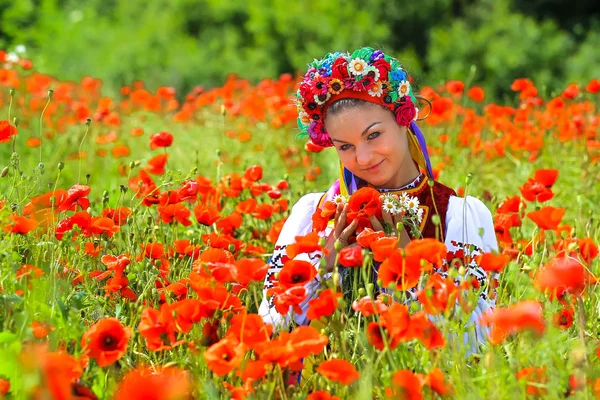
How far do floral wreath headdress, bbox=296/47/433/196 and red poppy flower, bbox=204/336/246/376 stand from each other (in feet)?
3.48

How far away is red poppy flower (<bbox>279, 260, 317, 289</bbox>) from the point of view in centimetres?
191

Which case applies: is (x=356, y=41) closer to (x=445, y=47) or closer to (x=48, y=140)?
(x=445, y=47)

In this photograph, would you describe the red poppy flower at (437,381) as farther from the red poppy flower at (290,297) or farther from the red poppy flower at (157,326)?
the red poppy flower at (157,326)

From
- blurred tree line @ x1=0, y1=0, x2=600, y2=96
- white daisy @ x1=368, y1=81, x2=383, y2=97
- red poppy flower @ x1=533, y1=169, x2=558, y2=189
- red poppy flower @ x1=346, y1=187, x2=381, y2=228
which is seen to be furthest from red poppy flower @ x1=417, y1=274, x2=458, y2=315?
blurred tree line @ x1=0, y1=0, x2=600, y2=96

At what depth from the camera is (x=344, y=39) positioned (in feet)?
28.3

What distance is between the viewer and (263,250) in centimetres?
307

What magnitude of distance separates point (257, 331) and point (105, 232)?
941mm

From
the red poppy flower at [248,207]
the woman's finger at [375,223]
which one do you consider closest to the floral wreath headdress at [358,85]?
the woman's finger at [375,223]

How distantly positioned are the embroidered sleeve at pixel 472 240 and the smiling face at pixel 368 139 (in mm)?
239

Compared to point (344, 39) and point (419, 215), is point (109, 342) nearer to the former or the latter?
point (419, 215)

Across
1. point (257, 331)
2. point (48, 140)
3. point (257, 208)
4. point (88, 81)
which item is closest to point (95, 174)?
point (48, 140)

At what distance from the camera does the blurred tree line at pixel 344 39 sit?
8.86m

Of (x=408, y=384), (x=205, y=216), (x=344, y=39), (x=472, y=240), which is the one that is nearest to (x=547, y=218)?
(x=472, y=240)

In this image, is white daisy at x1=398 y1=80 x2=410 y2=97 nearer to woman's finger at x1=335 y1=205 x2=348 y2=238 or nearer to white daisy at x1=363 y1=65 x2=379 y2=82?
white daisy at x1=363 y1=65 x2=379 y2=82
